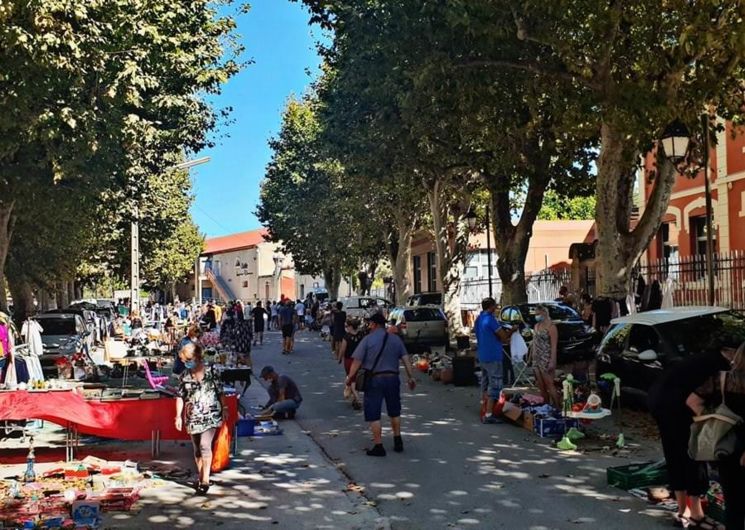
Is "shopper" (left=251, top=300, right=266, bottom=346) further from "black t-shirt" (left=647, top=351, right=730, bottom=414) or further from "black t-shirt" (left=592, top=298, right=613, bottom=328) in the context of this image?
"black t-shirt" (left=647, top=351, right=730, bottom=414)

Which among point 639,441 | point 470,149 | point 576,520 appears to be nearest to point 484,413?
point 639,441

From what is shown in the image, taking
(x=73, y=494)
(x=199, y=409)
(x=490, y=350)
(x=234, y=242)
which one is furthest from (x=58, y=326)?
(x=234, y=242)

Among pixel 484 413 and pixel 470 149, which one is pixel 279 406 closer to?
pixel 484 413

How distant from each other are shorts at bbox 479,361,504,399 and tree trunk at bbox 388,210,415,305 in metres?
22.2

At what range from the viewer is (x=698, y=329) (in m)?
11.0

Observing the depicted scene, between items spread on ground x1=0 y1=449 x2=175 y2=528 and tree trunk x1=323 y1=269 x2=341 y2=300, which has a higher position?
tree trunk x1=323 y1=269 x2=341 y2=300

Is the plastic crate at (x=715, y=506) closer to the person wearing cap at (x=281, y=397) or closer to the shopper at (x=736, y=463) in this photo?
the shopper at (x=736, y=463)

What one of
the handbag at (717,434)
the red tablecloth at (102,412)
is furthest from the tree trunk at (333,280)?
the handbag at (717,434)

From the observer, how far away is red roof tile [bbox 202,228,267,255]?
327 ft

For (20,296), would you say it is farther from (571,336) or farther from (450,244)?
(571,336)

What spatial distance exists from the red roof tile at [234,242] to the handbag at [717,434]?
9157 centimetres

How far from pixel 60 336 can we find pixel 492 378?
1413cm

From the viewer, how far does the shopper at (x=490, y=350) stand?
12.0 metres

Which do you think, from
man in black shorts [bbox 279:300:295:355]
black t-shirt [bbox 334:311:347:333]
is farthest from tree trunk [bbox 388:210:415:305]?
black t-shirt [bbox 334:311:347:333]
